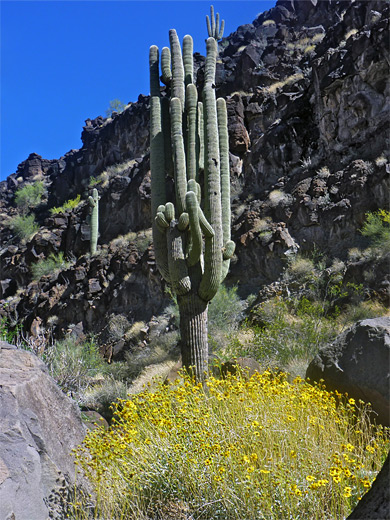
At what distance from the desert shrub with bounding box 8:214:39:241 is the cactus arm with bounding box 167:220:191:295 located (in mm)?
28890

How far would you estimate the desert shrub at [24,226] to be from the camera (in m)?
35.3

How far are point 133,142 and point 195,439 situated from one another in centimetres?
3294

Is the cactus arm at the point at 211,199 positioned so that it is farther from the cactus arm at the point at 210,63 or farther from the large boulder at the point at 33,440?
the large boulder at the point at 33,440

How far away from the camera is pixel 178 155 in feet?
29.8

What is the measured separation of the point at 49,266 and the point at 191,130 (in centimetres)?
1972

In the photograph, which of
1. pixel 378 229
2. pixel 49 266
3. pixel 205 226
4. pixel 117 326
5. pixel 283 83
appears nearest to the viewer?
pixel 205 226

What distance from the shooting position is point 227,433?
360 cm

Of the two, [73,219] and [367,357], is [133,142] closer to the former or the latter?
[73,219]

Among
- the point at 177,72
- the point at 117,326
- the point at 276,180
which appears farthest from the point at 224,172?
the point at 117,326

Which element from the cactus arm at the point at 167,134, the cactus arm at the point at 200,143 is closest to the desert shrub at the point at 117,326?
the cactus arm at the point at 167,134

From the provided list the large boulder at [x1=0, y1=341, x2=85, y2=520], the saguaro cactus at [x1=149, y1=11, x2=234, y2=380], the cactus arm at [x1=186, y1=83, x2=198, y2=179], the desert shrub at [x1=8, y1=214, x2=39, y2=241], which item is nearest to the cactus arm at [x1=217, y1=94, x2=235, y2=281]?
the saguaro cactus at [x1=149, y1=11, x2=234, y2=380]

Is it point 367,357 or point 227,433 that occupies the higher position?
point 367,357

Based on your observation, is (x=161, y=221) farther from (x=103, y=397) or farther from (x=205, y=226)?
(x=103, y=397)

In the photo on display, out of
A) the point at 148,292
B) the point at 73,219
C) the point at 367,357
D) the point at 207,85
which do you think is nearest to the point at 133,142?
the point at 73,219
